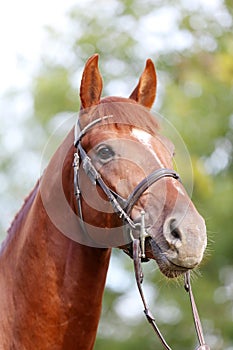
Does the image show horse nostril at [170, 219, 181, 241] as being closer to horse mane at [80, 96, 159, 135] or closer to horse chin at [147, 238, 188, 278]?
horse chin at [147, 238, 188, 278]

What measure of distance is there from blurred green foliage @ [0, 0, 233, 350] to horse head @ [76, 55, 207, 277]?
902cm

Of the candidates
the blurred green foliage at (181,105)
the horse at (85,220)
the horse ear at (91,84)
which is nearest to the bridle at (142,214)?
the horse at (85,220)

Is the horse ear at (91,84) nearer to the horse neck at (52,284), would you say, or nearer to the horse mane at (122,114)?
the horse mane at (122,114)

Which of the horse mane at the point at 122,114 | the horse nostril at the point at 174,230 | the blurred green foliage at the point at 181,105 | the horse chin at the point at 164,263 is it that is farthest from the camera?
the blurred green foliage at the point at 181,105

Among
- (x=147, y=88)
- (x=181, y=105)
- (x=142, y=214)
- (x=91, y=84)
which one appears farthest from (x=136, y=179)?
(x=181, y=105)

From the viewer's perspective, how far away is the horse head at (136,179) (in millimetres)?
4301

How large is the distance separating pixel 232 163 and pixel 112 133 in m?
11.8

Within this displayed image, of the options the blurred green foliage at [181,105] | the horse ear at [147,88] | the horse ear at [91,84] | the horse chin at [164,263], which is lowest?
the horse chin at [164,263]

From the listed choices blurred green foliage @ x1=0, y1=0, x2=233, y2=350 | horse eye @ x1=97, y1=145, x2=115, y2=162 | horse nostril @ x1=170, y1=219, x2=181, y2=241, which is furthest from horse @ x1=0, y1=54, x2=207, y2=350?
blurred green foliage @ x1=0, y1=0, x2=233, y2=350

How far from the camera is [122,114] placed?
4777 millimetres

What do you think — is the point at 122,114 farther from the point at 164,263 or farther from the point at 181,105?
the point at 181,105

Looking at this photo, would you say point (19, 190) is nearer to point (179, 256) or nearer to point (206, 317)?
point (206, 317)

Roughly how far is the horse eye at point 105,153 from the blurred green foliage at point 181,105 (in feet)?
29.9

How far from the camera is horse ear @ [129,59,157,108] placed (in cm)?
521
